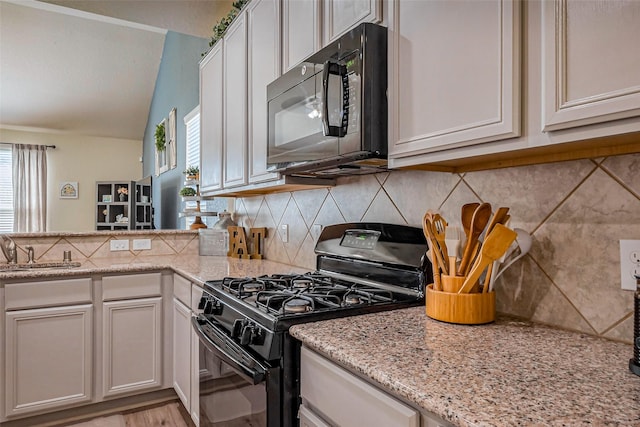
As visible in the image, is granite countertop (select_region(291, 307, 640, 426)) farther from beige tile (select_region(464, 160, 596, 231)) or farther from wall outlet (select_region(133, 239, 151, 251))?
wall outlet (select_region(133, 239, 151, 251))

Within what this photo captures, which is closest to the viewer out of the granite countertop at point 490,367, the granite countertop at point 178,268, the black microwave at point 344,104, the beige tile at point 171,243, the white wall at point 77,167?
the granite countertop at point 490,367

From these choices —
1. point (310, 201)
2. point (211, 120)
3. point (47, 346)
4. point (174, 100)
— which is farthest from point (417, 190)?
point (174, 100)

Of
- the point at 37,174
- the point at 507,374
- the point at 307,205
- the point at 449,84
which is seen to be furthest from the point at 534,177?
the point at 37,174

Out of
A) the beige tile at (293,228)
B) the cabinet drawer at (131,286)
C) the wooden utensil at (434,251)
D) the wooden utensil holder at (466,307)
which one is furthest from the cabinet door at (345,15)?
the cabinet drawer at (131,286)

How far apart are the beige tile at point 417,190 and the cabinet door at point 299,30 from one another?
629 millimetres

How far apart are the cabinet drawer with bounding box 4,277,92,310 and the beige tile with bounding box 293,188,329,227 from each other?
1.25 m

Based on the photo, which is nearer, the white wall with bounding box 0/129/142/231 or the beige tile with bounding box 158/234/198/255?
the beige tile with bounding box 158/234/198/255

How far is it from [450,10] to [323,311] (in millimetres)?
903

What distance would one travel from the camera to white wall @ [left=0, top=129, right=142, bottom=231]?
698 centimetres

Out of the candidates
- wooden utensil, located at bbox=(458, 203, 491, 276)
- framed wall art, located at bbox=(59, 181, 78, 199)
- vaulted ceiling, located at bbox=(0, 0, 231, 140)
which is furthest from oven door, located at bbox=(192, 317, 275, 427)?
framed wall art, located at bbox=(59, 181, 78, 199)

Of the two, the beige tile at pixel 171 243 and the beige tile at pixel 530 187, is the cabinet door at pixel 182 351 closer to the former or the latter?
the beige tile at pixel 171 243

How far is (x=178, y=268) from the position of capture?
92.4 inches

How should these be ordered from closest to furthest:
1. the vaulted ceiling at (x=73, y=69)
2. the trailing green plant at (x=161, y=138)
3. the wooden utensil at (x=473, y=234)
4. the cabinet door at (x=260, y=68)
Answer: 1. the wooden utensil at (x=473, y=234)
2. the cabinet door at (x=260, y=68)
3. the vaulted ceiling at (x=73, y=69)
4. the trailing green plant at (x=161, y=138)

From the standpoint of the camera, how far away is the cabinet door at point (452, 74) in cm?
95
